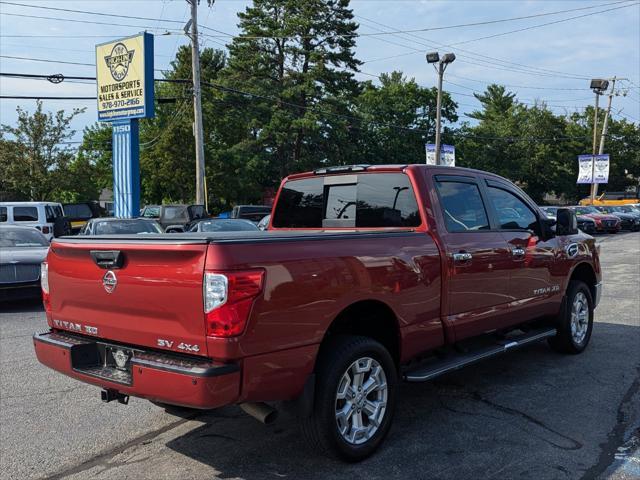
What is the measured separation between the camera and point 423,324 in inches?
171

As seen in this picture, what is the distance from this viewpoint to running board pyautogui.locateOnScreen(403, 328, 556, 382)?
4270 mm

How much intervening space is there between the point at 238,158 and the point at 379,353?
1495 inches

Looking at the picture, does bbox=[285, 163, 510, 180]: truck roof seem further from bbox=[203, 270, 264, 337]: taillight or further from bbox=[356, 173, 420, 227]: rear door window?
bbox=[203, 270, 264, 337]: taillight

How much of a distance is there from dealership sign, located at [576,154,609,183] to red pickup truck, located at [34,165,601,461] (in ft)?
145

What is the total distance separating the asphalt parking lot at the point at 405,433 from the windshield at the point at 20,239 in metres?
5.07

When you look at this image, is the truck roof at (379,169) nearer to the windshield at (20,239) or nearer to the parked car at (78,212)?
the windshield at (20,239)

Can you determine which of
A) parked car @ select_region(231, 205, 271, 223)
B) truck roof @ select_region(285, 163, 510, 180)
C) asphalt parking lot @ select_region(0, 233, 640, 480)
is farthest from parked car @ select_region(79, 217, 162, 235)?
parked car @ select_region(231, 205, 271, 223)

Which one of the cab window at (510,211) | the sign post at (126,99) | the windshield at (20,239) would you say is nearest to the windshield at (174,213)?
the sign post at (126,99)

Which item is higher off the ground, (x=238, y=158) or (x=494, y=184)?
(x=238, y=158)

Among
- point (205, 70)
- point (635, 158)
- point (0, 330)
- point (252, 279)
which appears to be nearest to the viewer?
point (252, 279)

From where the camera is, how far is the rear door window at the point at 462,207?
4.81 m

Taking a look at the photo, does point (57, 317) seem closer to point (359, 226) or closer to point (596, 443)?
point (359, 226)

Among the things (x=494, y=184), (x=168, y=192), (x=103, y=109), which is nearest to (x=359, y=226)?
(x=494, y=184)

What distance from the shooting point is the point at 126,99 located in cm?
2041
